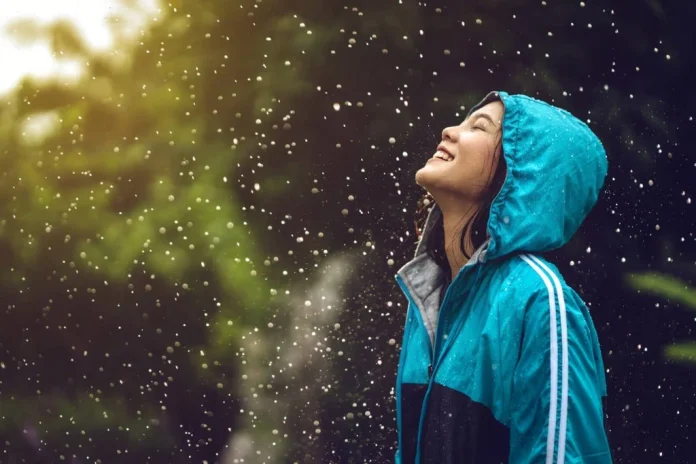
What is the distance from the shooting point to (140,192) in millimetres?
1931

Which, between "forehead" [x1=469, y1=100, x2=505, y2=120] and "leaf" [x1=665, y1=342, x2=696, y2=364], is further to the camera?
"leaf" [x1=665, y1=342, x2=696, y2=364]

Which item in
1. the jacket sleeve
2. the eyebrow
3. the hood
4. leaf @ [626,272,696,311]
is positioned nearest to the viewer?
the jacket sleeve

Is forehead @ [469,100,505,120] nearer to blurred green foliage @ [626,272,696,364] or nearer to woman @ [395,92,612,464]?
woman @ [395,92,612,464]

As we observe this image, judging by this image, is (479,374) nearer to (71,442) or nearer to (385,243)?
(385,243)

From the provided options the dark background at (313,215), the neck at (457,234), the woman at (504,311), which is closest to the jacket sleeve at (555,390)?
the woman at (504,311)

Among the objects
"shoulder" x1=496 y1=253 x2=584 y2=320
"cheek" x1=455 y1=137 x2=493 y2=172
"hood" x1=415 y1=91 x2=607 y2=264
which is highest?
"cheek" x1=455 y1=137 x2=493 y2=172

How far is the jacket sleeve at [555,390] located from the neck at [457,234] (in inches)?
7.0

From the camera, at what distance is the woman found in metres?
0.85

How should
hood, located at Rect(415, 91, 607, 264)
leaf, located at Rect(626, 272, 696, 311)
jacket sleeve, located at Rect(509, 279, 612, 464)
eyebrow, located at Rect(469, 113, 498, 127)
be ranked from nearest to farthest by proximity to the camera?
1. jacket sleeve, located at Rect(509, 279, 612, 464)
2. hood, located at Rect(415, 91, 607, 264)
3. eyebrow, located at Rect(469, 113, 498, 127)
4. leaf, located at Rect(626, 272, 696, 311)

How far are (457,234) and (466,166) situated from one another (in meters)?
0.10

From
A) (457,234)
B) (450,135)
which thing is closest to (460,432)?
(457,234)

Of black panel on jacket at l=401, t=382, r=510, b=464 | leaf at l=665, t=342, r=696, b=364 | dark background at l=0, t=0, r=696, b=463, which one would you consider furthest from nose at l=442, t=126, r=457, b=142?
leaf at l=665, t=342, r=696, b=364

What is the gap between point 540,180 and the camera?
0.98 m

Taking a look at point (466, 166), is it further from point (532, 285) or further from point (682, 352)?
point (682, 352)
